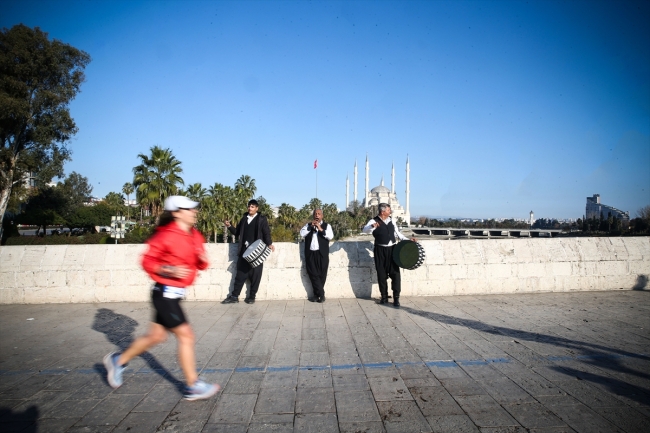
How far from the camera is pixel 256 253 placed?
260 inches

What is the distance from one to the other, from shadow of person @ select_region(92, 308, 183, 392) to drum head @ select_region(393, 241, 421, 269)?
4.08 meters

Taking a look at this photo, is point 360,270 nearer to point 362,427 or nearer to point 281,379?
point 281,379

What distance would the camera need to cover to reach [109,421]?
2.92 metres

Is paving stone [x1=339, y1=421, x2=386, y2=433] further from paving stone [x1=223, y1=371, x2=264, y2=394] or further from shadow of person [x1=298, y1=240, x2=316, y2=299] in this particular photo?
shadow of person [x1=298, y1=240, x2=316, y2=299]

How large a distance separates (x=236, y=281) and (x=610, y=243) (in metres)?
7.66

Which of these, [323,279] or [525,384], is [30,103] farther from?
[525,384]

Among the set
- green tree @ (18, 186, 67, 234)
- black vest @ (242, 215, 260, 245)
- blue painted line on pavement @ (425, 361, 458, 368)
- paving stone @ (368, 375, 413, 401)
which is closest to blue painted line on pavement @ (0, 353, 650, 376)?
blue painted line on pavement @ (425, 361, 458, 368)

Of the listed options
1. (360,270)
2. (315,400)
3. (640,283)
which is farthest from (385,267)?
(640,283)

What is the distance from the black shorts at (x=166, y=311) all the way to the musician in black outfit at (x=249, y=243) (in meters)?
3.64

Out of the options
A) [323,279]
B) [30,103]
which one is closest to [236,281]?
[323,279]

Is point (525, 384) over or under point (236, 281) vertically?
under

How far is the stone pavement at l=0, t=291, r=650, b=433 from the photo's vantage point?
2928mm

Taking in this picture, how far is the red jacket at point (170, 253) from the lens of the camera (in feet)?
10.6

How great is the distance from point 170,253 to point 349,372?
6.70ft
